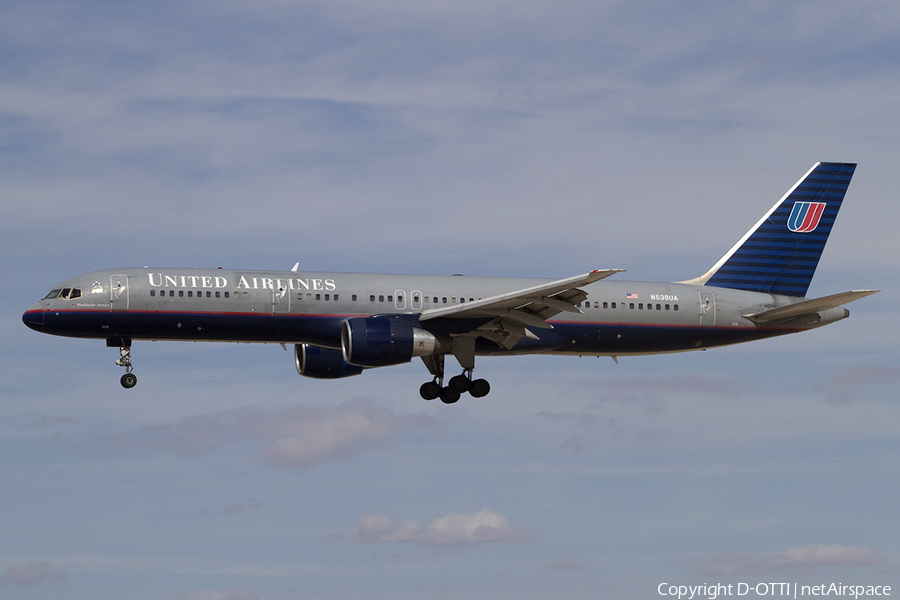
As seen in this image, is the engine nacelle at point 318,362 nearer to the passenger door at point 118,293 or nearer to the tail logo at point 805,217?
the passenger door at point 118,293

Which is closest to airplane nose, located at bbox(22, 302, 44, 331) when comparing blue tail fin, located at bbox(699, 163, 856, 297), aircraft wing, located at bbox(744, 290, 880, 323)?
blue tail fin, located at bbox(699, 163, 856, 297)

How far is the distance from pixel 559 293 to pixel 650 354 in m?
9.04

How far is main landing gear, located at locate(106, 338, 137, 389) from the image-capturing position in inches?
1645

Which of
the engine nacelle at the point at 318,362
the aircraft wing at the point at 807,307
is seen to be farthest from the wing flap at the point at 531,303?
the aircraft wing at the point at 807,307

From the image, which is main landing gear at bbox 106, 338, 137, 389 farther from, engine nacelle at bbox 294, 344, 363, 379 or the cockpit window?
engine nacelle at bbox 294, 344, 363, 379

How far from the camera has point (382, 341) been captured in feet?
132

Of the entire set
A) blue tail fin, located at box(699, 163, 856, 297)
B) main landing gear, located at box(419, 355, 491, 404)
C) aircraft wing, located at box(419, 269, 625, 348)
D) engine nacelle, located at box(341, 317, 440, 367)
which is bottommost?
main landing gear, located at box(419, 355, 491, 404)

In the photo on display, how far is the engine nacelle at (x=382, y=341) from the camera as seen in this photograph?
131ft

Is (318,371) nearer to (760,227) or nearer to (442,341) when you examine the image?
(442,341)

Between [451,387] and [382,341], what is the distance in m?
5.80

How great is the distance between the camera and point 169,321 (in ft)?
135

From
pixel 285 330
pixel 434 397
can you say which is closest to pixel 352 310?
pixel 285 330

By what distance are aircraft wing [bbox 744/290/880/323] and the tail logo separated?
4.38 meters

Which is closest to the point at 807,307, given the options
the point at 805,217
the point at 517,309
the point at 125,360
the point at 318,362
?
the point at 805,217
